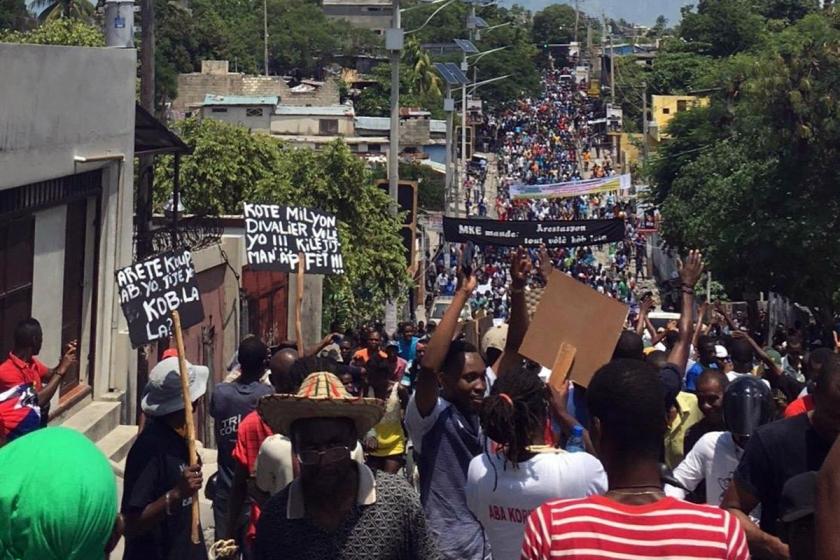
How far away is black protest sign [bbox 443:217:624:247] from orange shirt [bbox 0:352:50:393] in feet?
44.9

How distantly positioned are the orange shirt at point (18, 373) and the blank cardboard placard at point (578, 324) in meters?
3.14

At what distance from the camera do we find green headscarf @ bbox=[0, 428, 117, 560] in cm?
320

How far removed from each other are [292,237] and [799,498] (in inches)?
360

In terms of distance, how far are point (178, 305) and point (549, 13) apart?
18652 cm

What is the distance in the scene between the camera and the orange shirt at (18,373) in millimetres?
7984

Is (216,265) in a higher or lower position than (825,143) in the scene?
lower

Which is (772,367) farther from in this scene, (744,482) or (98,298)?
(98,298)

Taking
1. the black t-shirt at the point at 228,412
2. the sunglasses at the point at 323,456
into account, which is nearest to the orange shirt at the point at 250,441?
the black t-shirt at the point at 228,412

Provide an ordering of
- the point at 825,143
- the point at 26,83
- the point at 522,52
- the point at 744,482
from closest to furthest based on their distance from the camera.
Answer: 1. the point at 744,482
2. the point at 26,83
3. the point at 825,143
4. the point at 522,52

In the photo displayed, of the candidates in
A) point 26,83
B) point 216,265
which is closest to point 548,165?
point 216,265

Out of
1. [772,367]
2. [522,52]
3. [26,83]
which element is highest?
[522,52]

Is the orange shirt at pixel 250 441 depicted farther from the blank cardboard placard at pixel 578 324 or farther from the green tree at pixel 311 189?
the green tree at pixel 311 189

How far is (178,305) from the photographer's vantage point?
9281mm

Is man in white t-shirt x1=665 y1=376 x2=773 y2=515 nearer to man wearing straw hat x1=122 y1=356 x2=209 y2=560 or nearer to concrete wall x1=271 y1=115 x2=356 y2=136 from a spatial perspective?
man wearing straw hat x1=122 y1=356 x2=209 y2=560
